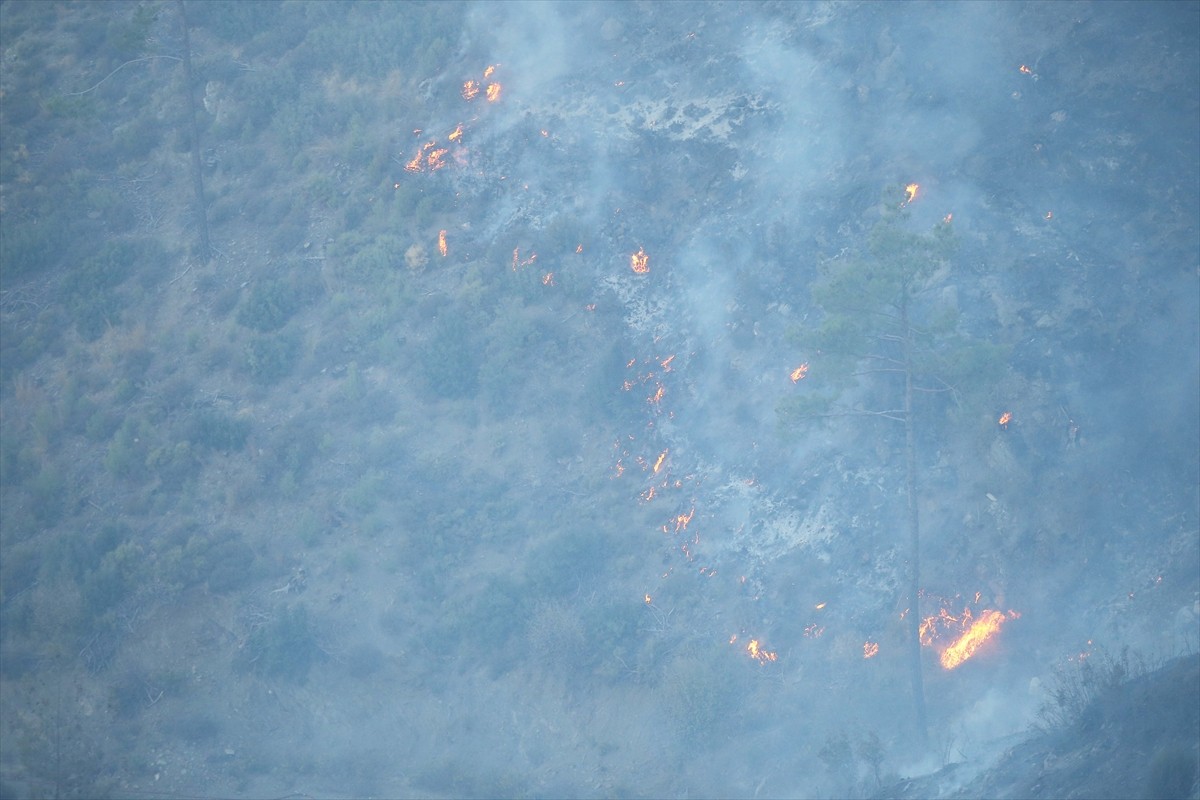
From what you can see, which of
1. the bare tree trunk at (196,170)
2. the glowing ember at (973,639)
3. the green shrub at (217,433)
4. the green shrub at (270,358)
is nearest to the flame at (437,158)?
the bare tree trunk at (196,170)

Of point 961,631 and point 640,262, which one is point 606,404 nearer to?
point 640,262

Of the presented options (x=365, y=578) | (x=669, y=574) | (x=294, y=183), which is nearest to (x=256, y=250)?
(x=294, y=183)

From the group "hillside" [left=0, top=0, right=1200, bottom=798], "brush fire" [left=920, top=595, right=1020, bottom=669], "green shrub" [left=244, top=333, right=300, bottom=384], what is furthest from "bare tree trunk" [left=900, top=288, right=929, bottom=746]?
"green shrub" [left=244, top=333, right=300, bottom=384]

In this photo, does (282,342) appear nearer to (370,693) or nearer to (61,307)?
(61,307)

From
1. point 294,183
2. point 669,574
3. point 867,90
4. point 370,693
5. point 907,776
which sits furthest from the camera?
point 294,183

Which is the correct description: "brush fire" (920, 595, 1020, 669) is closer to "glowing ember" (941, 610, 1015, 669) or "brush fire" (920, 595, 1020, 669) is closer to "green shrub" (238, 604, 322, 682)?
"glowing ember" (941, 610, 1015, 669)

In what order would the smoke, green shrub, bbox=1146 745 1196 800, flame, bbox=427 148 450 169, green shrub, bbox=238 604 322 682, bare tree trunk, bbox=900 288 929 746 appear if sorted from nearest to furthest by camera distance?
green shrub, bbox=1146 745 1196 800
bare tree trunk, bbox=900 288 929 746
green shrub, bbox=238 604 322 682
the smoke
flame, bbox=427 148 450 169

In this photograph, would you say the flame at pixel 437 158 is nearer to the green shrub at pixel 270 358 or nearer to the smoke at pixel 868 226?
the smoke at pixel 868 226
